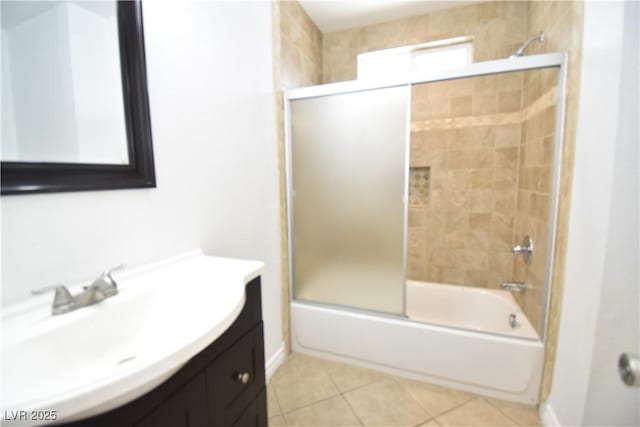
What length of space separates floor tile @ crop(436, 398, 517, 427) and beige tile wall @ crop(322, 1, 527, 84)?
239cm

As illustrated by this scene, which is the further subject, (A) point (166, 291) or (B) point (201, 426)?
(A) point (166, 291)

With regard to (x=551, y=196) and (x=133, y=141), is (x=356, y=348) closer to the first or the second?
(x=551, y=196)

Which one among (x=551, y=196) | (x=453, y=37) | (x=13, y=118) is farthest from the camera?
(x=453, y=37)

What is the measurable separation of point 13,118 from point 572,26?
2.05 meters

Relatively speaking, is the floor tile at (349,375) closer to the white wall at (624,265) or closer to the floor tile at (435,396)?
the floor tile at (435,396)

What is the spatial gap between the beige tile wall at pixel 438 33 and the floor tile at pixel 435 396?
2374 millimetres

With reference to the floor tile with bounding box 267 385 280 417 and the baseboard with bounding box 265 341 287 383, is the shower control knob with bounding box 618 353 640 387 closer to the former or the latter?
the floor tile with bounding box 267 385 280 417

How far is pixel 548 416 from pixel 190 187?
80.5 inches

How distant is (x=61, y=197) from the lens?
77cm

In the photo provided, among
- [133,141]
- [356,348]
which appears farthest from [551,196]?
[133,141]

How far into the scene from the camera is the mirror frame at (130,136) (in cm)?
79

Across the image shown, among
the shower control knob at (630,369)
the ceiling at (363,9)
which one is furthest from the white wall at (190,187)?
the shower control knob at (630,369)

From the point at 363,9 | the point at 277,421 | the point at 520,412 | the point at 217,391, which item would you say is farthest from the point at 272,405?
the point at 363,9

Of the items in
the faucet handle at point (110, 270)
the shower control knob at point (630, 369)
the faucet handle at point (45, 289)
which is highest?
the faucet handle at point (110, 270)
